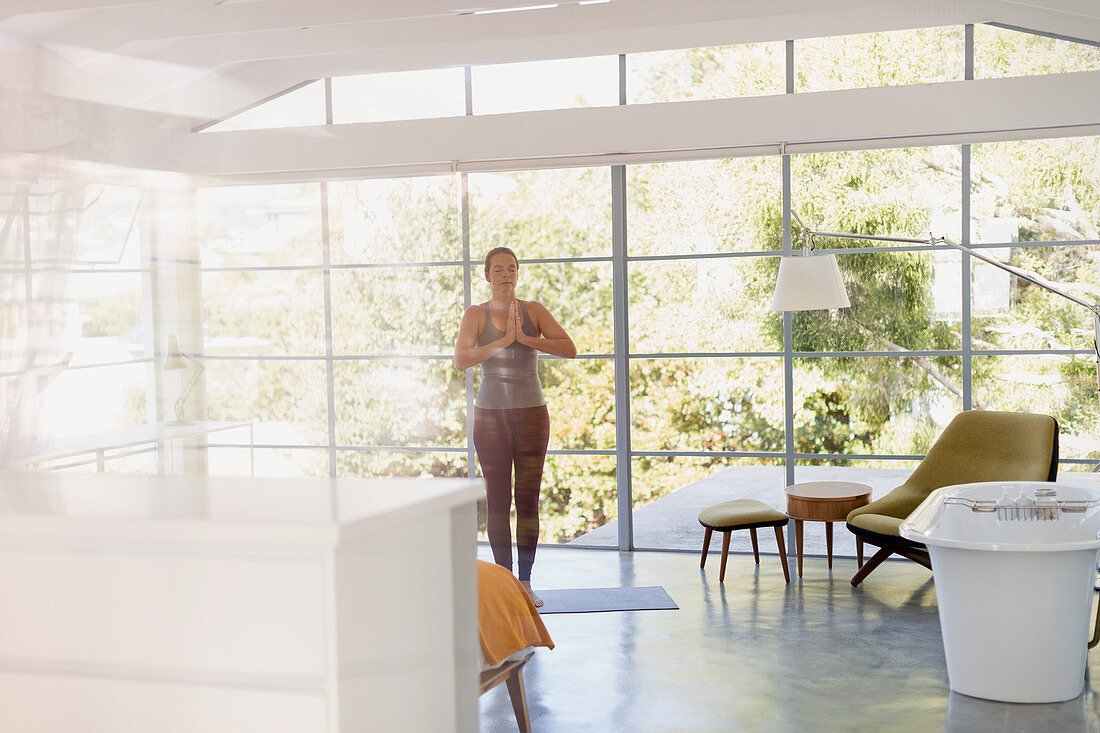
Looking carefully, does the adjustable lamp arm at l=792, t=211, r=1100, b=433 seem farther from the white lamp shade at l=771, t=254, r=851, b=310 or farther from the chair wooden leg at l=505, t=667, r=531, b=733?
the chair wooden leg at l=505, t=667, r=531, b=733

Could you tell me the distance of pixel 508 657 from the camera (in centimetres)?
275

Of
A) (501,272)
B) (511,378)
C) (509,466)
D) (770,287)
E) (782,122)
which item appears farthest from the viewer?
(770,287)

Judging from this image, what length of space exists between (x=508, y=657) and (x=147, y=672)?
1.17m

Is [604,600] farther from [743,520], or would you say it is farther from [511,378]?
[511,378]

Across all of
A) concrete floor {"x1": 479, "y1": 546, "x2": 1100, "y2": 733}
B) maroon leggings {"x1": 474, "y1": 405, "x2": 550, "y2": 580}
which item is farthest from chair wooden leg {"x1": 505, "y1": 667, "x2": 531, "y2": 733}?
maroon leggings {"x1": 474, "y1": 405, "x2": 550, "y2": 580}

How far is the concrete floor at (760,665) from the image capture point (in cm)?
304

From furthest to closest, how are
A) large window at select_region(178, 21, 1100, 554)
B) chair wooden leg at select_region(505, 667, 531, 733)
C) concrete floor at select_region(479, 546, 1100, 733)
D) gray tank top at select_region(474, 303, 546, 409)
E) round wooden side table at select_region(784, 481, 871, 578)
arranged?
large window at select_region(178, 21, 1100, 554), round wooden side table at select_region(784, 481, 871, 578), gray tank top at select_region(474, 303, 546, 409), concrete floor at select_region(479, 546, 1100, 733), chair wooden leg at select_region(505, 667, 531, 733)

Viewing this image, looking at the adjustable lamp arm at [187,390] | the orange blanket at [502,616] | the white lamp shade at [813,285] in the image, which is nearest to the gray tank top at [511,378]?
the orange blanket at [502,616]

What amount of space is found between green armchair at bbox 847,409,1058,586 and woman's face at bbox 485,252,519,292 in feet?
6.54

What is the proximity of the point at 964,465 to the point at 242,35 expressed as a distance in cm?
360

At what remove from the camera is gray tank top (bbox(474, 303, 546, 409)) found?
11.8 ft

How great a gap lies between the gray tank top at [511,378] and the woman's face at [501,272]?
0.16 meters

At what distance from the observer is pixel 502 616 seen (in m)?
2.77

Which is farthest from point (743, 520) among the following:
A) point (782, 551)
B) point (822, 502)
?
point (822, 502)
